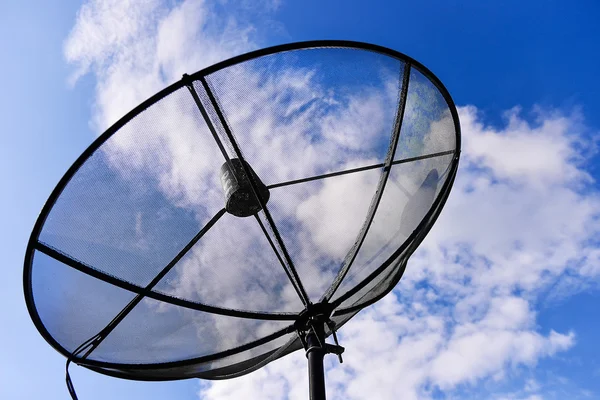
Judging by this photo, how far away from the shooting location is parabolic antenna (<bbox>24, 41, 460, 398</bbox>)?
16.2 ft

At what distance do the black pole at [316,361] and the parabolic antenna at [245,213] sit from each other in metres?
0.02

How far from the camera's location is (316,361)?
4566mm

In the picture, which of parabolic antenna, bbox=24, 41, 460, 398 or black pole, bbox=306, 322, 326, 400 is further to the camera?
parabolic antenna, bbox=24, 41, 460, 398

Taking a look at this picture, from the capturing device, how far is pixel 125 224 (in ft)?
17.7

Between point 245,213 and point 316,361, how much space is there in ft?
6.36

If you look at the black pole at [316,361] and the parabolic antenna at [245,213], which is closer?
the black pole at [316,361]

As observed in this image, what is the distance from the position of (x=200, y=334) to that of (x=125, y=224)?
1575mm

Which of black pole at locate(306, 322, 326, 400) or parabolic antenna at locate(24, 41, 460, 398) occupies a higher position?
parabolic antenna at locate(24, 41, 460, 398)

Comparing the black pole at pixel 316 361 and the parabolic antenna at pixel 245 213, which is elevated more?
the parabolic antenna at pixel 245 213

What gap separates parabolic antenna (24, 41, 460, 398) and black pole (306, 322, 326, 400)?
23 mm

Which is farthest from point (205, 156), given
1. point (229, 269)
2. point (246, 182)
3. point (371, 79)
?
point (371, 79)

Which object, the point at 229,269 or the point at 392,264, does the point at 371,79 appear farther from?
the point at 229,269

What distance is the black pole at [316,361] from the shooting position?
4.36 metres

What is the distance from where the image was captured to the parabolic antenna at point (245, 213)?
195 inches
